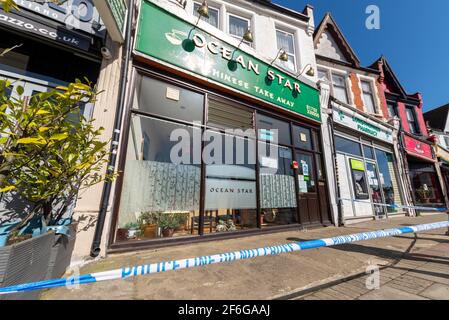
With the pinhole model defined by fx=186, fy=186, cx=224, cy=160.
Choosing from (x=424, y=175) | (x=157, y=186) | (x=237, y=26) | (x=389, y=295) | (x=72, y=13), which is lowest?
(x=389, y=295)

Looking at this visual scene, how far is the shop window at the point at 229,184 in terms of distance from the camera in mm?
4516

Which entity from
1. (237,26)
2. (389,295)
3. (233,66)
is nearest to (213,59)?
(233,66)

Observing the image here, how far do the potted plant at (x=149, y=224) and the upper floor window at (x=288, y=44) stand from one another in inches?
290

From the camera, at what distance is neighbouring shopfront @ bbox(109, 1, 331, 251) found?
3.77 m

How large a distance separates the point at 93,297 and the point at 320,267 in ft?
9.65

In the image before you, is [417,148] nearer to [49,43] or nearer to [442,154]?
[442,154]

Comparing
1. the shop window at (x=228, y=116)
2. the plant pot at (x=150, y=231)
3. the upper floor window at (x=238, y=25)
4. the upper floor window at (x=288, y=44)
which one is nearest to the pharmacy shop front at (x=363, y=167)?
the upper floor window at (x=288, y=44)

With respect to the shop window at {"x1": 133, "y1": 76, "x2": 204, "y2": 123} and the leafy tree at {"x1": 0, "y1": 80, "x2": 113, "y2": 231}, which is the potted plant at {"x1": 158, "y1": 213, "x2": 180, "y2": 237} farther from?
the shop window at {"x1": 133, "y1": 76, "x2": 204, "y2": 123}

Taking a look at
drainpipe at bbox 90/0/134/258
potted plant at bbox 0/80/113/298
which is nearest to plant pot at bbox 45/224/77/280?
potted plant at bbox 0/80/113/298

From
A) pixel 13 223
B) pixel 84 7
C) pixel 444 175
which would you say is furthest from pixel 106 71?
pixel 444 175

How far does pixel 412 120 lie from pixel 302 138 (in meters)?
12.9

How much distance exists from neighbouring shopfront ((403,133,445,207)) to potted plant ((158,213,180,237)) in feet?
48.5

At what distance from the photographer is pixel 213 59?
4.98 metres

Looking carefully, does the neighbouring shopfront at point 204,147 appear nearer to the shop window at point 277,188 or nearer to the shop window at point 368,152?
the shop window at point 277,188
